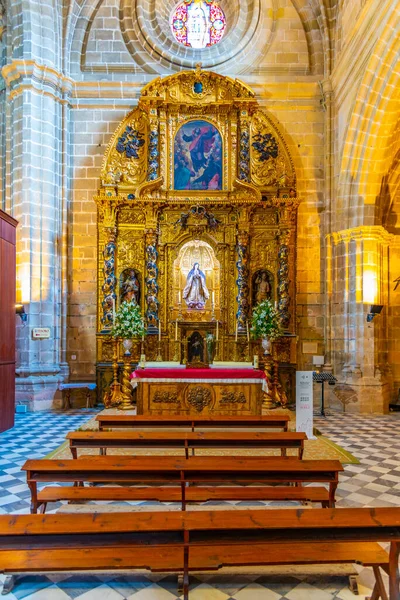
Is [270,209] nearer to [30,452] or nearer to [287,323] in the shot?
[287,323]

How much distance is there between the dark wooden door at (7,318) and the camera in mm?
10641

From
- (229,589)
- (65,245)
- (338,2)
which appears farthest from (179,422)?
(338,2)

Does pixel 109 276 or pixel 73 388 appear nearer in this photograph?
pixel 73 388

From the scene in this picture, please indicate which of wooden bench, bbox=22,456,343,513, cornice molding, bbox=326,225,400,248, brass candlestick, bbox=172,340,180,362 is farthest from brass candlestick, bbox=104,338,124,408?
wooden bench, bbox=22,456,343,513

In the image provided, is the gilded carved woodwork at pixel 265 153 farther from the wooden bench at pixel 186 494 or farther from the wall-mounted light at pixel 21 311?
the wooden bench at pixel 186 494

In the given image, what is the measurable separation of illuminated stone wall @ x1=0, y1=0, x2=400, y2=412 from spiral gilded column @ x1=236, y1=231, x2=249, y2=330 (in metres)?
1.67

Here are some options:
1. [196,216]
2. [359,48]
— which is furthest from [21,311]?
[359,48]

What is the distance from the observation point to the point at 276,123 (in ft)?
49.9

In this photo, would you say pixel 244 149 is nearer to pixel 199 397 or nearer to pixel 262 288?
pixel 262 288

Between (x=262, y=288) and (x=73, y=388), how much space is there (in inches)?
238

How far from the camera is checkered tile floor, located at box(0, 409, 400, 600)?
408 centimetres

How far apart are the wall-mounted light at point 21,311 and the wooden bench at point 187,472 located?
29.5 ft

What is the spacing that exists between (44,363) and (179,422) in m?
7.69

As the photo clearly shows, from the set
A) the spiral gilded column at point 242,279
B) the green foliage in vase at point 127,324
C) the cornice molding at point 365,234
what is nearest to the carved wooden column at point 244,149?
the spiral gilded column at point 242,279
